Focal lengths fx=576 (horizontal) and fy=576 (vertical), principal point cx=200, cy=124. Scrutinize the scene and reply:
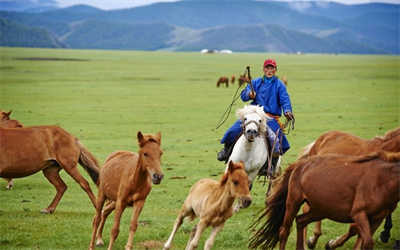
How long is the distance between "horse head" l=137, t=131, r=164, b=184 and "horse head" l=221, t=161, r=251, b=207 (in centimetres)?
85

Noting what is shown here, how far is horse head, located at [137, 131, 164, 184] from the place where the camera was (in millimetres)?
7009

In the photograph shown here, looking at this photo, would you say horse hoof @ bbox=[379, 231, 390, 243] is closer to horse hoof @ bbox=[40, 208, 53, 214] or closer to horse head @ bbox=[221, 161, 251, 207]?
horse head @ bbox=[221, 161, 251, 207]

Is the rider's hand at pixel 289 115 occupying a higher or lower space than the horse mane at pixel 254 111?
lower

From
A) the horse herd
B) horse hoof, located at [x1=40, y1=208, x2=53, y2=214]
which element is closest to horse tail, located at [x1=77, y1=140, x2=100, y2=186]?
horse hoof, located at [x1=40, y1=208, x2=53, y2=214]

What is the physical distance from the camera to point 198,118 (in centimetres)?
2642

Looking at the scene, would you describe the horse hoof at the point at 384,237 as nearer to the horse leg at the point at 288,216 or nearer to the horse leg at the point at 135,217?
the horse leg at the point at 288,216

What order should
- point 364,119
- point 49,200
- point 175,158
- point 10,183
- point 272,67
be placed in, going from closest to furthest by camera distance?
1. point 272,67
2. point 49,200
3. point 10,183
4. point 175,158
5. point 364,119

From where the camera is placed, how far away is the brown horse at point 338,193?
6285 millimetres

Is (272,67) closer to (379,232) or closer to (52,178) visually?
(379,232)

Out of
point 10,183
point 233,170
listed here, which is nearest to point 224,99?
point 10,183

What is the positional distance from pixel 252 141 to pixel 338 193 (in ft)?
10.8

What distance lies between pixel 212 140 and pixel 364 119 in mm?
8998

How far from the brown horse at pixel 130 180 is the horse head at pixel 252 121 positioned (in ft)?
7.14

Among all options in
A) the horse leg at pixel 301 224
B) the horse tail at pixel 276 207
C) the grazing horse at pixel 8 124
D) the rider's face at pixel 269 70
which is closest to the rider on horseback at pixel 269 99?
the rider's face at pixel 269 70
